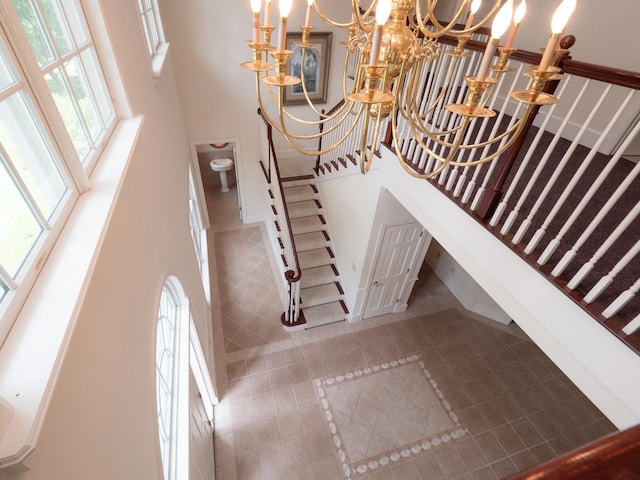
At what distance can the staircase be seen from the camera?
4957mm

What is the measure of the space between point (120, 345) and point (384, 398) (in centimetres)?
363

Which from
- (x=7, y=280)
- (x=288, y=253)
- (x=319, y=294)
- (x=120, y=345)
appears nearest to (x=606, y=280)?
(x=120, y=345)

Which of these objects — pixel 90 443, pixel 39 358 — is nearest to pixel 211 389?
pixel 90 443

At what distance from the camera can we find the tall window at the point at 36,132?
0.89 m

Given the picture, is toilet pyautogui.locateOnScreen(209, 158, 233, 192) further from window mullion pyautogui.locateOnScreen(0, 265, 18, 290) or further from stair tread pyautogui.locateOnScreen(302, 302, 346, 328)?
window mullion pyautogui.locateOnScreen(0, 265, 18, 290)

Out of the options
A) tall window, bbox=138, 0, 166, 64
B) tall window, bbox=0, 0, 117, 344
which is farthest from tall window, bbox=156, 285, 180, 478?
Result: tall window, bbox=138, 0, 166, 64

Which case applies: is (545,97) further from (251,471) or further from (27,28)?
(251,471)

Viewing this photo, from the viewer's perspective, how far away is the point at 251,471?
3340 millimetres

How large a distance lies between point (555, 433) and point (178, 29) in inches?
292

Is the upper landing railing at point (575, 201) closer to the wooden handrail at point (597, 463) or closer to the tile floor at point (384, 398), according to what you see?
the wooden handrail at point (597, 463)

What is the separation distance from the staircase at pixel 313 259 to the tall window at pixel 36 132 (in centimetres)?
381

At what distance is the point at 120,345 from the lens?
124 cm

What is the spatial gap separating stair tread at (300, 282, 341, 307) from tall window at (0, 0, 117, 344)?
3793 mm

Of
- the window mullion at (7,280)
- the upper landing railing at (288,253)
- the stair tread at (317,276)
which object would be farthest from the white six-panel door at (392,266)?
the window mullion at (7,280)
